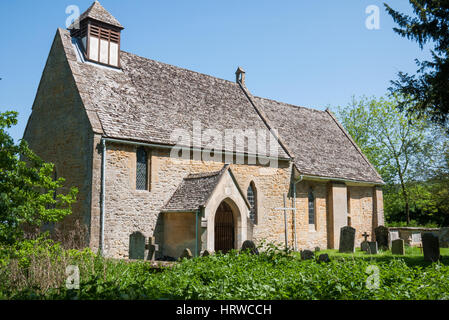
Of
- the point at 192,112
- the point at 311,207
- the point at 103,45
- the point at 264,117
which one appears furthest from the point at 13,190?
the point at 311,207

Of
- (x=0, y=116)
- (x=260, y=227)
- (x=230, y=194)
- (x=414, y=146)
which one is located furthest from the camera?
(x=414, y=146)

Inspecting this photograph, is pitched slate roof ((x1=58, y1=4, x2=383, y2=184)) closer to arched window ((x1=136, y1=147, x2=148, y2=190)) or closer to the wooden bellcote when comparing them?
the wooden bellcote

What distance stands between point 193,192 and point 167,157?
7.45 ft

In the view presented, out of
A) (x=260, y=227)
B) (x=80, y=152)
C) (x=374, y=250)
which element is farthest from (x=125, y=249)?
(x=374, y=250)

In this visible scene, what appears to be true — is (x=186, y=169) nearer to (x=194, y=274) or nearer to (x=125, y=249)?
(x=125, y=249)

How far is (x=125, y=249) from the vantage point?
1764cm

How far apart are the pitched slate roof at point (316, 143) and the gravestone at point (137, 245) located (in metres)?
11.8

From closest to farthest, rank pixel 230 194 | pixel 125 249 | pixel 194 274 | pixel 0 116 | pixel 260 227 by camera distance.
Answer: pixel 194 274, pixel 0 116, pixel 125 249, pixel 230 194, pixel 260 227

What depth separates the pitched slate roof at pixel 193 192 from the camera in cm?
1800

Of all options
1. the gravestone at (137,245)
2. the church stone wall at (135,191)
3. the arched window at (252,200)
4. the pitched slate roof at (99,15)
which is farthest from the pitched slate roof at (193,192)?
the pitched slate roof at (99,15)

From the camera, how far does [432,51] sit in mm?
16500

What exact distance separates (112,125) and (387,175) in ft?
117

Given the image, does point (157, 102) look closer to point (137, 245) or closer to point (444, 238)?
point (137, 245)

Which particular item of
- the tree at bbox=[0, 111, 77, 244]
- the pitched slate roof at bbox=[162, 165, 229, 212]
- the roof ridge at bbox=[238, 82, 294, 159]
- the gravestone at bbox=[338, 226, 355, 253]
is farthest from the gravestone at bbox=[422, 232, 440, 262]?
the tree at bbox=[0, 111, 77, 244]
